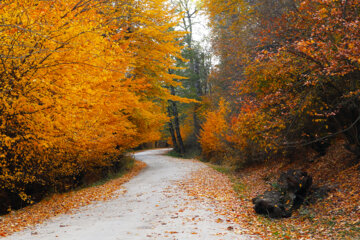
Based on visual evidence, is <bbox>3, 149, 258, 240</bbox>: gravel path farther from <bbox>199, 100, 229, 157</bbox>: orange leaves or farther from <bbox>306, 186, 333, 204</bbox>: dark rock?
<bbox>199, 100, 229, 157</bbox>: orange leaves

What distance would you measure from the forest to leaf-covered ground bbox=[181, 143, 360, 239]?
3.8 inches

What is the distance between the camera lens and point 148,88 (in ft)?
49.7

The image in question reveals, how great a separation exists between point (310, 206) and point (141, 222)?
4.45 m

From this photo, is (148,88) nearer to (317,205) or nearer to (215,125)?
(215,125)

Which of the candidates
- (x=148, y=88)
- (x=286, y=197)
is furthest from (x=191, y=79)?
(x=286, y=197)

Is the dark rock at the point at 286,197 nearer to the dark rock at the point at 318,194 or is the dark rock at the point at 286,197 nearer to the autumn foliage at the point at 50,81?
the dark rock at the point at 318,194

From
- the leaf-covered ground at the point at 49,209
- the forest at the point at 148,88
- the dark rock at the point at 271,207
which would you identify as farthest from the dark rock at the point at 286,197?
the leaf-covered ground at the point at 49,209

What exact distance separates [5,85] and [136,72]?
8.07m

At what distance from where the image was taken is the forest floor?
6051mm

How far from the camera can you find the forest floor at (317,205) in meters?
6.05

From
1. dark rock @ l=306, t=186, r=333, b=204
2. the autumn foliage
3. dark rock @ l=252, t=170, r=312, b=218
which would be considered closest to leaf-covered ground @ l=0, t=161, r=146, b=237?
the autumn foliage

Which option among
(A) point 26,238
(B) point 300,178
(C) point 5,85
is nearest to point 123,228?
(A) point 26,238

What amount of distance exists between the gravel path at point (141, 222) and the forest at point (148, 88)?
6.54 ft

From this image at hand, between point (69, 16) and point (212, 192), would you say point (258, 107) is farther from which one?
point (69, 16)
